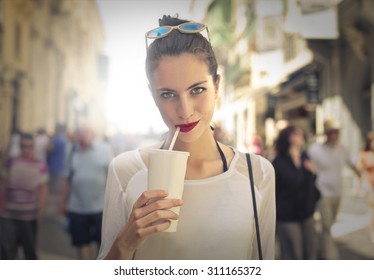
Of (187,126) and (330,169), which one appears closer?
(187,126)

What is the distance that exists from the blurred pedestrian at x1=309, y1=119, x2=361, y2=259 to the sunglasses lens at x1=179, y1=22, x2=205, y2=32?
72.7 inches

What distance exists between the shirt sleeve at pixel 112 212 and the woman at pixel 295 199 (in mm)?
1118

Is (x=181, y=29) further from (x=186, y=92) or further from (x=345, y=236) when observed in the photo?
(x=345, y=236)

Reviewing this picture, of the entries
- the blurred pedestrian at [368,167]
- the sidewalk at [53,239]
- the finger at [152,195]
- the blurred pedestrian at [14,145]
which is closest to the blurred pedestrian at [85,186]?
the sidewalk at [53,239]

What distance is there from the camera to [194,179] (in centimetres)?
184

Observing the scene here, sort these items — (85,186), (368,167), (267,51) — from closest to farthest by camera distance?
(267,51) < (85,186) < (368,167)

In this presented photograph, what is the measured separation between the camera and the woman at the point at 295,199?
109 inches

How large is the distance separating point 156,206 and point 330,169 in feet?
7.75

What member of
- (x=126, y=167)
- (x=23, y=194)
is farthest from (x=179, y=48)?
(x=23, y=194)

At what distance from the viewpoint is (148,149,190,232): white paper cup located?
5.19 feet

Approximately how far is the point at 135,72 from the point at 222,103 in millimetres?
417

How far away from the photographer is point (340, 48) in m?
4.23

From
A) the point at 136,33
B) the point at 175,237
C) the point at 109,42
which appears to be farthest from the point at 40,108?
the point at 175,237

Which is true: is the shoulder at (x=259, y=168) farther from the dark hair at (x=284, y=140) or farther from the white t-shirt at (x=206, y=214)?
the dark hair at (x=284, y=140)
